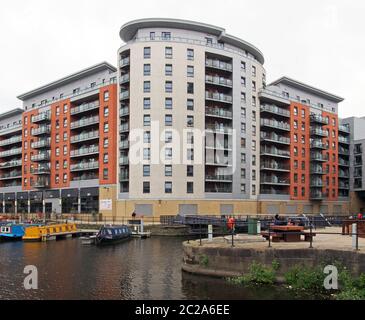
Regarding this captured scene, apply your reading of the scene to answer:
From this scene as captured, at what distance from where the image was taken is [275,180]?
63.8 metres

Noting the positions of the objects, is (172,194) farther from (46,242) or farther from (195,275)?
(195,275)

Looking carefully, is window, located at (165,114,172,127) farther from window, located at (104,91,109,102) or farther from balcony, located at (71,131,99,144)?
balcony, located at (71,131,99,144)

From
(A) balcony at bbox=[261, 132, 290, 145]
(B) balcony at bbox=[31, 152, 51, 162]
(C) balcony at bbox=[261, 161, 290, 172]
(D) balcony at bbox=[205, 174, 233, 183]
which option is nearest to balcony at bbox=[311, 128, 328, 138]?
(A) balcony at bbox=[261, 132, 290, 145]

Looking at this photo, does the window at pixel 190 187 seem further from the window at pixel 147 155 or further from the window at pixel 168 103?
the window at pixel 168 103

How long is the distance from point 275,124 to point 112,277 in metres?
50.2

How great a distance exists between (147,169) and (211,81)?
15.9 meters

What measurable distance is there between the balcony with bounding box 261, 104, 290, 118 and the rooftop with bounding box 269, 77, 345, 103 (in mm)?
7289

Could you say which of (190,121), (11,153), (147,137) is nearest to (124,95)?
(147,137)

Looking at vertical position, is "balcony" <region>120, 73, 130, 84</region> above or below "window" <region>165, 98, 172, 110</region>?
above

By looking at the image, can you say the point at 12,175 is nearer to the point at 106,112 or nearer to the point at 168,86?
the point at 106,112

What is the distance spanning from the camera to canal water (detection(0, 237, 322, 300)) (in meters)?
14.9

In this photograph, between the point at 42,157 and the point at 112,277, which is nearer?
the point at 112,277
